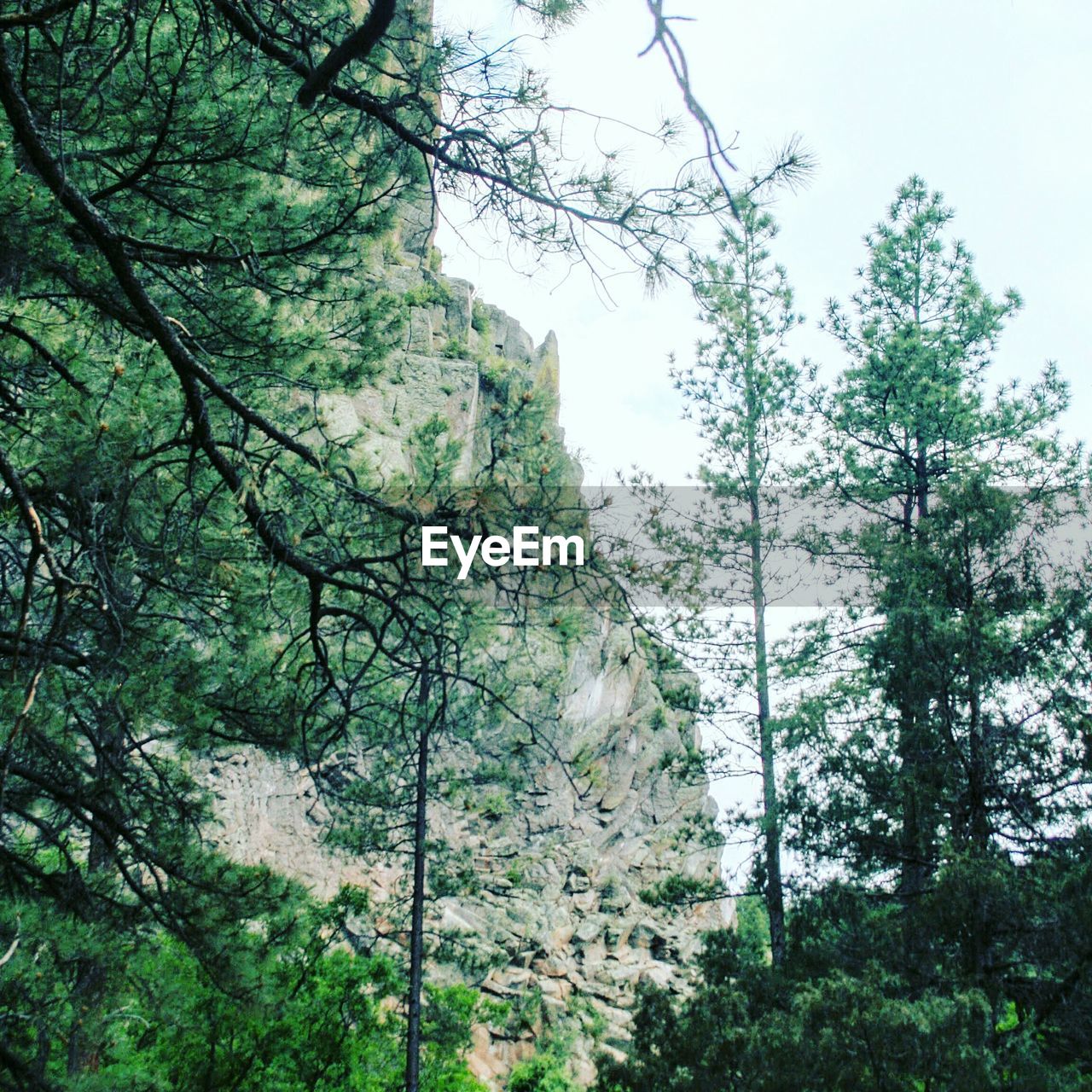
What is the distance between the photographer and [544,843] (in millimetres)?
21750

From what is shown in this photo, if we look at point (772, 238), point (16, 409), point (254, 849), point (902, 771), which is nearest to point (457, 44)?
point (16, 409)

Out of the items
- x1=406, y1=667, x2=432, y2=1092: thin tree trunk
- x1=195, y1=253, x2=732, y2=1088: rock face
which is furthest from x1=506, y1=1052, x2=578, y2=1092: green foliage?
x1=406, y1=667, x2=432, y2=1092: thin tree trunk

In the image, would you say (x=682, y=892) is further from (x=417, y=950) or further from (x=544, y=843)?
(x=544, y=843)

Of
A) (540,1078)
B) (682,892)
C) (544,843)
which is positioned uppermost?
(544,843)

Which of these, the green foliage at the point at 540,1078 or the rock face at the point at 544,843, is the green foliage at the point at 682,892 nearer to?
the rock face at the point at 544,843

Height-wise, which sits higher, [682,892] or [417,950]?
[682,892]

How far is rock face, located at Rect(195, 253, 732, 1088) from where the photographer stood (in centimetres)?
1709

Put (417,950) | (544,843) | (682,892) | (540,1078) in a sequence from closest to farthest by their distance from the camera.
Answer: (417,950), (682,892), (540,1078), (544,843)

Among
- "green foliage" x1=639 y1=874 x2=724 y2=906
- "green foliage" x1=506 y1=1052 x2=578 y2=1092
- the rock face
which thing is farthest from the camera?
the rock face

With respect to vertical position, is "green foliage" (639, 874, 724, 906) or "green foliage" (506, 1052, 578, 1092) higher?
"green foliage" (639, 874, 724, 906)

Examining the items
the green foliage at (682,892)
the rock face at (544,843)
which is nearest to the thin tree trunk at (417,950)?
the rock face at (544,843)

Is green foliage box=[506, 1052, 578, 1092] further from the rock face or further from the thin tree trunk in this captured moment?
the thin tree trunk

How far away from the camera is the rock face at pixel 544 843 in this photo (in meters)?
17.1

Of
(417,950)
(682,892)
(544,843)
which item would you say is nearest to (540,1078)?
(544,843)
